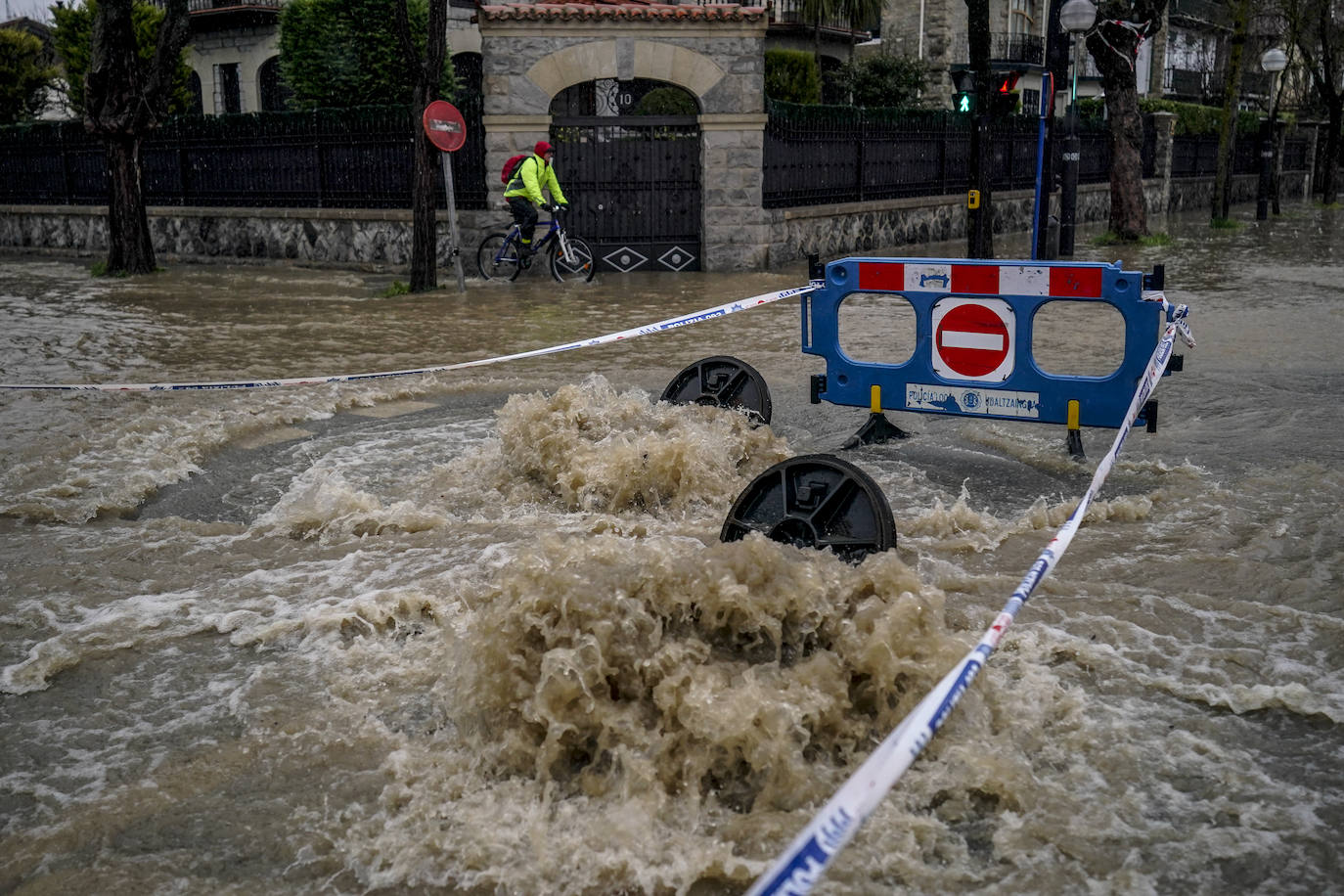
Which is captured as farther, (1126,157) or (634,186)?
(1126,157)

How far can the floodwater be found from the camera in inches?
129

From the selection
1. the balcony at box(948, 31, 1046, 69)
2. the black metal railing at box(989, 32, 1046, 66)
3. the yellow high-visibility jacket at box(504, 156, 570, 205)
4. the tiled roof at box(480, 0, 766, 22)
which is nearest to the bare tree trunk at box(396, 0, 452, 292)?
the yellow high-visibility jacket at box(504, 156, 570, 205)

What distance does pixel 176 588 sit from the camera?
17.3 ft

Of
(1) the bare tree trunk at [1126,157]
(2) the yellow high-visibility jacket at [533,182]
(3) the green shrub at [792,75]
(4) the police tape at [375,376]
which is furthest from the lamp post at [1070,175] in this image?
(3) the green shrub at [792,75]

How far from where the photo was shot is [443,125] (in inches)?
624

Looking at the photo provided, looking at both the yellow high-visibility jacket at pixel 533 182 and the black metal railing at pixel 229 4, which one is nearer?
the yellow high-visibility jacket at pixel 533 182

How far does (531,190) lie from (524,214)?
0.38 m

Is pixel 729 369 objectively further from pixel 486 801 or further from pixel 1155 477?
pixel 486 801

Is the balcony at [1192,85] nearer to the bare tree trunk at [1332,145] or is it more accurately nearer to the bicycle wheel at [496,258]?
the bare tree trunk at [1332,145]

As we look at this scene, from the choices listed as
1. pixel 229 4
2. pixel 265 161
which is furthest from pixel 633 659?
pixel 229 4

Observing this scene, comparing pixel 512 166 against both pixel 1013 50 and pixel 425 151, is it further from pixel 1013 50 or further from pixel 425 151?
pixel 1013 50

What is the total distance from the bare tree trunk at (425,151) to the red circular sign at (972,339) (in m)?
10.1

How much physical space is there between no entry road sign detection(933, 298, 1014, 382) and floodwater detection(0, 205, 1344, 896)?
0.53 metres

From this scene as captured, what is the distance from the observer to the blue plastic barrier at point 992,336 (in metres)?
6.77
